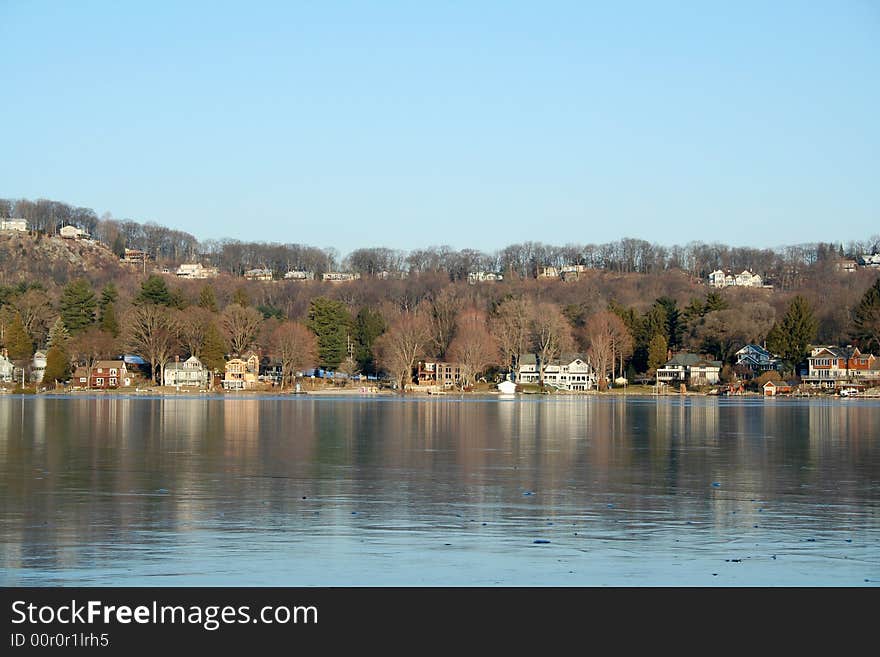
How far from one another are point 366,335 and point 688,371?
38379 mm

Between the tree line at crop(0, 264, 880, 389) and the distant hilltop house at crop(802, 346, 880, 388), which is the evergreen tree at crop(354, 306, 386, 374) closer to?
the tree line at crop(0, 264, 880, 389)

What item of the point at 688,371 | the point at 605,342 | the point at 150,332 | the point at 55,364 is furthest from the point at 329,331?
the point at 688,371

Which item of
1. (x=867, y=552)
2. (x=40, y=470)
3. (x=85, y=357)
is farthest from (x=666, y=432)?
(x=85, y=357)

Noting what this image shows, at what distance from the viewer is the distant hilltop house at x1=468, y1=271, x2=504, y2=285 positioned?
193125 mm

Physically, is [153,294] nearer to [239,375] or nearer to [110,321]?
[110,321]

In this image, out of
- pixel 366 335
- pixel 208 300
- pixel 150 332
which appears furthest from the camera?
pixel 208 300

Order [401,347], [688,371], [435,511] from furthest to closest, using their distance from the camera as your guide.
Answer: [688,371] → [401,347] → [435,511]

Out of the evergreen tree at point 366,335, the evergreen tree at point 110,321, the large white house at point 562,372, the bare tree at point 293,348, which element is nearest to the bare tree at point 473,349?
the large white house at point 562,372

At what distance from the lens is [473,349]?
12588 cm

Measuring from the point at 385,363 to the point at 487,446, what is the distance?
91681 millimetres

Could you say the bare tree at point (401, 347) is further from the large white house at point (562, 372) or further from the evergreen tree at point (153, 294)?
the evergreen tree at point (153, 294)

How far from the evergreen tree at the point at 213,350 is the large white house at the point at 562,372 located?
3512 cm

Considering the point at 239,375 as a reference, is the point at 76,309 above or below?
above
